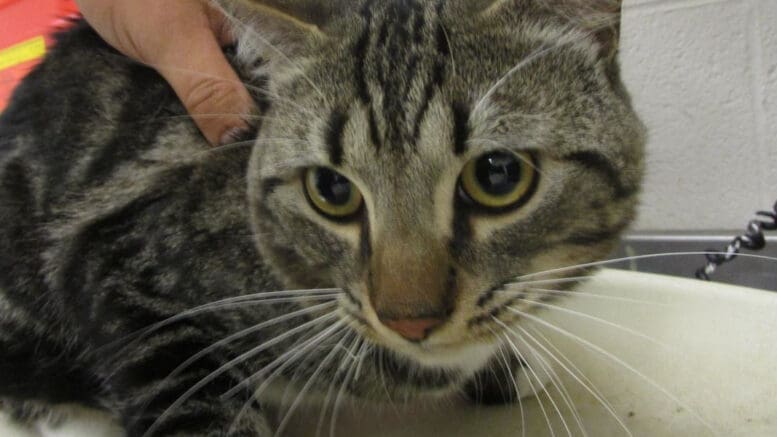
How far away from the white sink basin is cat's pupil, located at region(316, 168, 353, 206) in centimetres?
29

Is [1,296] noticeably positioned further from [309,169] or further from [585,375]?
[585,375]

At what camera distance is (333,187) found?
674 mm

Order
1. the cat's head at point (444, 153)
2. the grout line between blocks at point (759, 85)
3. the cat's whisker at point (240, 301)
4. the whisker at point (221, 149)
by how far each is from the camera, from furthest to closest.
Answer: the grout line between blocks at point (759, 85) → the whisker at point (221, 149) → the cat's whisker at point (240, 301) → the cat's head at point (444, 153)

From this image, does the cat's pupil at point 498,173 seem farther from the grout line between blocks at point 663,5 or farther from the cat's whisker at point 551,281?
the grout line between blocks at point 663,5

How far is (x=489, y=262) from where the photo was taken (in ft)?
2.00

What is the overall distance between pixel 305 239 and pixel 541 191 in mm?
266

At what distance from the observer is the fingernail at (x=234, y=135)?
815 millimetres

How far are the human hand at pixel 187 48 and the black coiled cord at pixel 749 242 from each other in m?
0.93

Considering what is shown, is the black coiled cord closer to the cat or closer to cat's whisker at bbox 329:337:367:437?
the cat

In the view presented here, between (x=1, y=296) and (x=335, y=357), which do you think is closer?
(x=335, y=357)

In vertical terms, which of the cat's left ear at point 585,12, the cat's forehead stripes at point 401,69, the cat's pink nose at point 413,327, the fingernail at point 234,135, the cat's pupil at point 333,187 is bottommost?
the cat's pink nose at point 413,327

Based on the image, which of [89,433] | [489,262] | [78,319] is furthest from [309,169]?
[89,433]

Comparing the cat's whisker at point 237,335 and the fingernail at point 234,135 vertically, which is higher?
the fingernail at point 234,135

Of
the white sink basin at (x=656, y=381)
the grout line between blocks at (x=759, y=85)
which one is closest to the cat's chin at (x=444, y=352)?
the white sink basin at (x=656, y=381)
